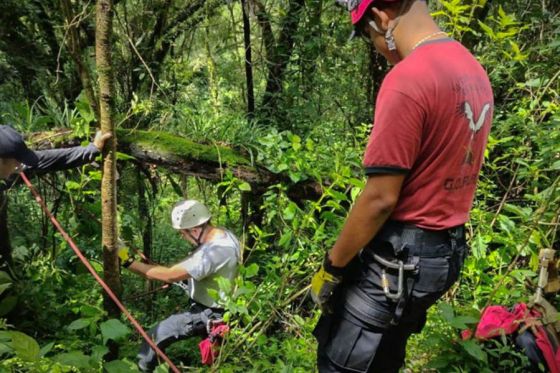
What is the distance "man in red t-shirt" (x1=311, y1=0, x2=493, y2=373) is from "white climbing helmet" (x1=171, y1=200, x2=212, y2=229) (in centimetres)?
163

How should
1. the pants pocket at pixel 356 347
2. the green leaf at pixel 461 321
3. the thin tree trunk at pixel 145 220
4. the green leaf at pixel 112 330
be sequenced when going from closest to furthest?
the pants pocket at pixel 356 347 → the green leaf at pixel 112 330 → the green leaf at pixel 461 321 → the thin tree trunk at pixel 145 220

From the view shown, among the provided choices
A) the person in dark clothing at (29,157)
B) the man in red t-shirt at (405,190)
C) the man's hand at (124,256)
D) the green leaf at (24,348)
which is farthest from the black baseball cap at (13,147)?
the man in red t-shirt at (405,190)

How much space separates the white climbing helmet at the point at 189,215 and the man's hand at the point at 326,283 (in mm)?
1640

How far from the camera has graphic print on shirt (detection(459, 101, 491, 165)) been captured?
62.1 inches

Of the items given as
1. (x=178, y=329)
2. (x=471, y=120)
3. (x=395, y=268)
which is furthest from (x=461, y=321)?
(x=178, y=329)

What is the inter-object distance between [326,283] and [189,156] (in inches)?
79.0

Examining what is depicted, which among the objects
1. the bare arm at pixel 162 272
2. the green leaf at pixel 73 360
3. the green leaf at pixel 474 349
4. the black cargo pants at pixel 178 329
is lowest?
the black cargo pants at pixel 178 329

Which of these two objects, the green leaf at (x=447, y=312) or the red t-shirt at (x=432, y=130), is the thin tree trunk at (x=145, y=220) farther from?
the red t-shirt at (x=432, y=130)

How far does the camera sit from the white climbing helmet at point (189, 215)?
3299 millimetres

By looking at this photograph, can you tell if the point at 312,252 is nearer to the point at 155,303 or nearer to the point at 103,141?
the point at 103,141

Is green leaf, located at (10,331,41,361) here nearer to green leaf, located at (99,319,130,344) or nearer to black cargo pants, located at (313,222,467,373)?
green leaf, located at (99,319,130,344)

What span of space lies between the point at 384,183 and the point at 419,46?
0.50m

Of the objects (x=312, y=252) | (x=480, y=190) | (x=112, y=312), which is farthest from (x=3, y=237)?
(x=480, y=190)

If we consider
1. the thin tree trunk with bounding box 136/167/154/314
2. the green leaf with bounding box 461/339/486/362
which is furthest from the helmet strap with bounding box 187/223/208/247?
the green leaf with bounding box 461/339/486/362
